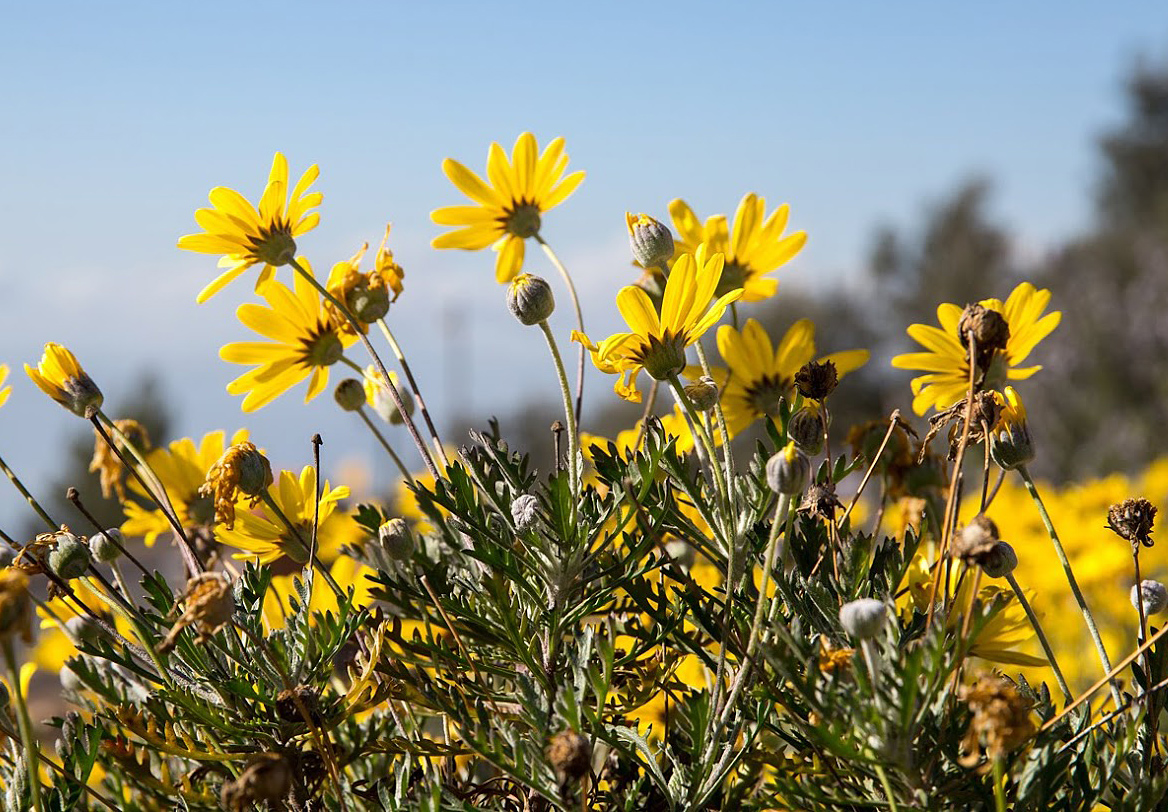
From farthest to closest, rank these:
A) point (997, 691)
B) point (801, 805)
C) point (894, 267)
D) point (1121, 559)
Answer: point (894, 267) → point (1121, 559) → point (801, 805) → point (997, 691)

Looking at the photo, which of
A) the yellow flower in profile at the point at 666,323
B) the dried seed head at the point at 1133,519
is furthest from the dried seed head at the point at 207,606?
the dried seed head at the point at 1133,519

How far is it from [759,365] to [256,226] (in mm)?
538

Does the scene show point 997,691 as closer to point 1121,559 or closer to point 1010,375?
point 1010,375

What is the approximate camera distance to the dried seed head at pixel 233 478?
1012 millimetres

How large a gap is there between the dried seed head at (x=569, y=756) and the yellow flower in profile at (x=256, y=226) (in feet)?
2.00

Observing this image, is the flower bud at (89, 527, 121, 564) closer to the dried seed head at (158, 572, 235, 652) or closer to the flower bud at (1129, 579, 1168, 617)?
the dried seed head at (158, 572, 235, 652)

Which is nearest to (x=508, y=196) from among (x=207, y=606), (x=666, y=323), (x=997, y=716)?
(x=666, y=323)

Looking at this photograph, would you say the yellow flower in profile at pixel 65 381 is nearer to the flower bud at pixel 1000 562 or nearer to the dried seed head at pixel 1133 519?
the flower bud at pixel 1000 562

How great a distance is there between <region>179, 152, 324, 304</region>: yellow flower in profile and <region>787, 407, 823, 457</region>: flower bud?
20.1 inches

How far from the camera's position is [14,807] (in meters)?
0.86

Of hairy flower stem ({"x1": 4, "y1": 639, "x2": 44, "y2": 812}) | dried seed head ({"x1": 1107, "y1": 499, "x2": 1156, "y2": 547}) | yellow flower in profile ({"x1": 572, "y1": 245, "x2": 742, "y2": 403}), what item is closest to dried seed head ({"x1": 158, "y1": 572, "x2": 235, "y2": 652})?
hairy flower stem ({"x1": 4, "y1": 639, "x2": 44, "y2": 812})

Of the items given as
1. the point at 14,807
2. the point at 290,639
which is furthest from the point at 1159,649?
the point at 14,807

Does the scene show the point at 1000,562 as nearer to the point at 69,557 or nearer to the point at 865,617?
the point at 865,617

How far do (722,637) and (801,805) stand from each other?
14 cm
